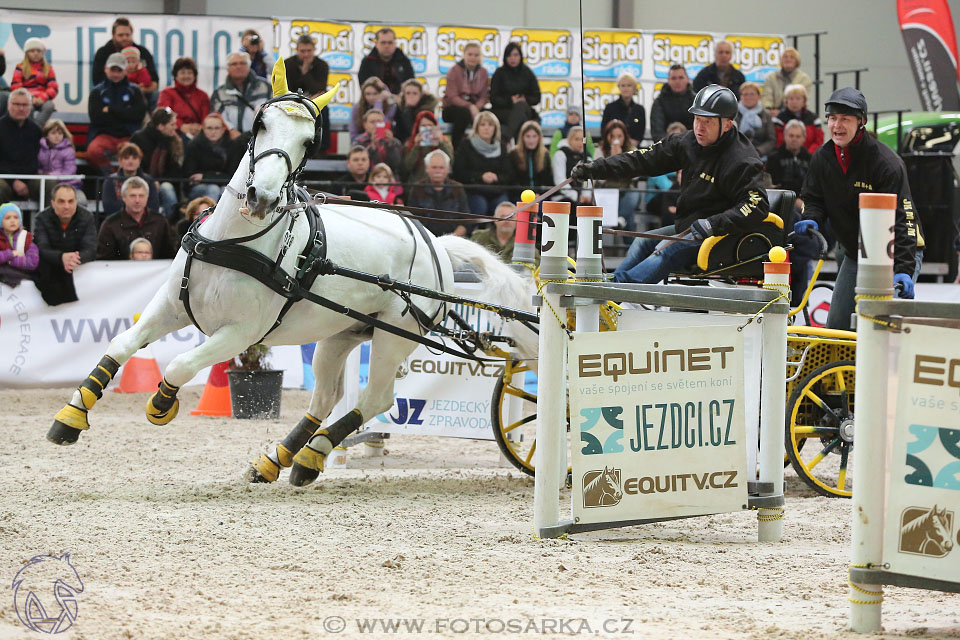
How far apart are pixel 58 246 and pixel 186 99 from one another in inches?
112

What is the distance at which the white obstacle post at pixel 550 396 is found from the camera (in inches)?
198

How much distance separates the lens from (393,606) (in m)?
3.98

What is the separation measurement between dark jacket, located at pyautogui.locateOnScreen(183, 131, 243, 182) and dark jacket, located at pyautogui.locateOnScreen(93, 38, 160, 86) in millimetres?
1219

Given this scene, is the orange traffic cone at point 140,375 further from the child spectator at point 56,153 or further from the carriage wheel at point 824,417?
the carriage wheel at point 824,417

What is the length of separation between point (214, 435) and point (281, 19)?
6.62 metres

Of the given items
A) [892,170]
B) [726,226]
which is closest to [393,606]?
[726,226]

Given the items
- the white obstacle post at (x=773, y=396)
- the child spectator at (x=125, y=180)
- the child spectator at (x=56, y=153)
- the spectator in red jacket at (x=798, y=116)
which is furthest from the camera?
the spectator in red jacket at (x=798, y=116)

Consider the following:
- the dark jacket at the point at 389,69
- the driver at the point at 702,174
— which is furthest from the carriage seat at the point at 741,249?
the dark jacket at the point at 389,69

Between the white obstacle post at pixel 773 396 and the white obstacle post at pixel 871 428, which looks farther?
the white obstacle post at pixel 773 396

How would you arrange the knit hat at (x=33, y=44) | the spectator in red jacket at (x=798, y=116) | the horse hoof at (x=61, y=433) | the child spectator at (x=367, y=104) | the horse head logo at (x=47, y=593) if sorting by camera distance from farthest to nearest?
the spectator in red jacket at (x=798, y=116), the child spectator at (x=367, y=104), the knit hat at (x=33, y=44), the horse hoof at (x=61, y=433), the horse head logo at (x=47, y=593)

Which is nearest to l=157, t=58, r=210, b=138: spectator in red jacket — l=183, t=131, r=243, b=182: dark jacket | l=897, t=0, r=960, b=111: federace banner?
l=183, t=131, r=243, b=182: dark jacket

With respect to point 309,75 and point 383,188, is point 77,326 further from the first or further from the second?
point 309,75

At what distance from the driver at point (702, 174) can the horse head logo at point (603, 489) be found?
2018mm

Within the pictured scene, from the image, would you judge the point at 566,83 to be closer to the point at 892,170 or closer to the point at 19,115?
the point at 19,115
